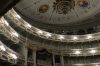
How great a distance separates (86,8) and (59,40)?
917cm

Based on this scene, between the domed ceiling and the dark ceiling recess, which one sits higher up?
the domed ceiling

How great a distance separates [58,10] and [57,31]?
6761 millimetres

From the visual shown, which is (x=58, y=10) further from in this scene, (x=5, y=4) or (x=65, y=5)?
(x=5, y=4)

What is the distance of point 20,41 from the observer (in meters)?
22.7

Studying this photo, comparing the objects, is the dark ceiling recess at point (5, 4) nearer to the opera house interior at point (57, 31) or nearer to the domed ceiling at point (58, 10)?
the opera house interior at point (57, 31)

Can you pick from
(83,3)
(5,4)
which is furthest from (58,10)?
(5,4)

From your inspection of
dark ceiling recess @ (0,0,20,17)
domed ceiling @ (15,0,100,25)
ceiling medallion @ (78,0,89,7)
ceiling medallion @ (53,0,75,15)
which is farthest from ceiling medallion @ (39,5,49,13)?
dark ceiling recess @ (0,0,20,17)

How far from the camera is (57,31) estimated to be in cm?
3288

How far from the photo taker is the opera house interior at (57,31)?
79.8 feet

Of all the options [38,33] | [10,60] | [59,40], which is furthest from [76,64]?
[10,60]

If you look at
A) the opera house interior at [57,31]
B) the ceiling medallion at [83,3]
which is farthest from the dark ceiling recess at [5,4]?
the ceiling medallion at [83,3]

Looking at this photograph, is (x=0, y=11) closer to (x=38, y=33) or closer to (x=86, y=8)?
(x=38, y=33)

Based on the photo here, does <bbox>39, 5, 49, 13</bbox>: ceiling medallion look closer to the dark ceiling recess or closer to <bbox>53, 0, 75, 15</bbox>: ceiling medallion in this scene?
<bbox>53, 0, 75, 15</bbox>: ceiling medallion

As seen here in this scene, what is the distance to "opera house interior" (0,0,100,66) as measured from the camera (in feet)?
79.8
